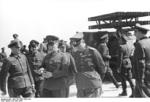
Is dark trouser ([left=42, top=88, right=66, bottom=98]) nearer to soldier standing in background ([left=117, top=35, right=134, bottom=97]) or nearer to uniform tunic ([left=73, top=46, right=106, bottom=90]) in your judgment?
uniform tunic ([left=73, top=46, right=106, bottom=90])

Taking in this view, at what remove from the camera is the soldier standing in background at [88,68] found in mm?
6684

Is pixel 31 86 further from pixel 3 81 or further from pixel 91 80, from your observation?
pixel 91 80

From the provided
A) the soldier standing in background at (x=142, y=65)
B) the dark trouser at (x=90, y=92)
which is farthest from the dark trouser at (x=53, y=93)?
the soldier standing in background at (x=142, y=65)

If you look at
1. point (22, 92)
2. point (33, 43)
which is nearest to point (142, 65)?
point (22, 92)

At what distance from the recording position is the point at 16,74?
652 centimetres

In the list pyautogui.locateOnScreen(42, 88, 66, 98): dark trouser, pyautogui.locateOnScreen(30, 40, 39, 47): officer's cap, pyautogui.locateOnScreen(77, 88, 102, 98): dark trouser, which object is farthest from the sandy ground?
pyautogui.locateOnScreen(42, 88, 66, 98): dark trouser

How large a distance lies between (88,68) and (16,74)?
48.2 inches

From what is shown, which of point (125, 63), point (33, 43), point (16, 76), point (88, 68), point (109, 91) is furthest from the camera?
point (109, 91)

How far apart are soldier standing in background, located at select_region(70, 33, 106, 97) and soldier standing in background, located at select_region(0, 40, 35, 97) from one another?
0.91m

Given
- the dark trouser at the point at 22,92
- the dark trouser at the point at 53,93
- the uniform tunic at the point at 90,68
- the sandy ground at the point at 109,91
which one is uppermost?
the uniform tunic at the point at 90,68

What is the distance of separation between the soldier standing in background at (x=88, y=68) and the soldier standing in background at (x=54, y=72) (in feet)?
0.92

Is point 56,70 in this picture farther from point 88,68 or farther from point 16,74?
point 16,74

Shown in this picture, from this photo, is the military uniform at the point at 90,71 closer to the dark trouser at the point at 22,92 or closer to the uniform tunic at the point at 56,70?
the uniform tunic at the point at 56,70

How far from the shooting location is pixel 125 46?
33.3 ft
